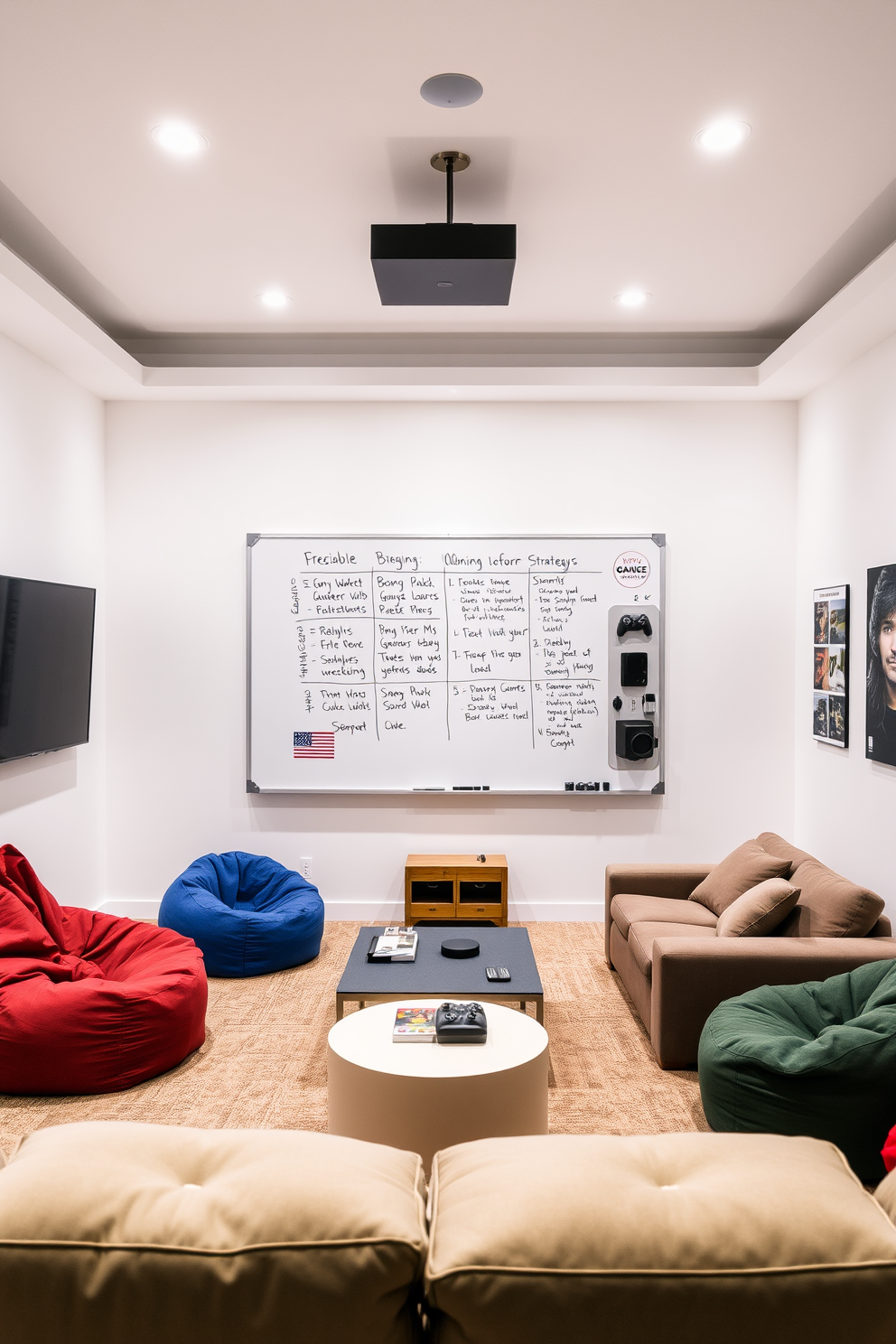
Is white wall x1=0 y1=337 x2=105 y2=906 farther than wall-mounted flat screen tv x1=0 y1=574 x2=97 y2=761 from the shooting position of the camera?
Yes

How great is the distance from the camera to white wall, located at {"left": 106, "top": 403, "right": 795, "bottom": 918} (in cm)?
503

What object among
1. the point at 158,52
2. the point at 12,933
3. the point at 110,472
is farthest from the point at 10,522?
the point at 158,52

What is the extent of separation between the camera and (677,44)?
242 cm

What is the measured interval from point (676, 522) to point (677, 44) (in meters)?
2.85

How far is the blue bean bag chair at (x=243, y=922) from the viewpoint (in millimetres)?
4207

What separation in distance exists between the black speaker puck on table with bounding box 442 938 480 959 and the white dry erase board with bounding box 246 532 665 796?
1582 millimetres

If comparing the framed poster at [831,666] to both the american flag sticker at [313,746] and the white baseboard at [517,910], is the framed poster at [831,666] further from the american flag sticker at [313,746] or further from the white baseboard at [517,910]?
the american flag sticker at [313,746]

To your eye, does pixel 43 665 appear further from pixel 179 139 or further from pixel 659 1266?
pixel 659 1266

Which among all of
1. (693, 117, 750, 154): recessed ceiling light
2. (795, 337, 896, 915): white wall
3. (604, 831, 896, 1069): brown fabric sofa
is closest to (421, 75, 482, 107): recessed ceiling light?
(693, 117, 750, 154): recessed ceiling light

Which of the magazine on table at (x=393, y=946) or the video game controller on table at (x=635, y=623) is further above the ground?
the video game controller on table at (x=635, y=623)

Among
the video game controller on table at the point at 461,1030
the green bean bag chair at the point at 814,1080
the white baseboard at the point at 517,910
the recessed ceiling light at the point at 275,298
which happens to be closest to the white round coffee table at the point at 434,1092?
the video game controller on table at the point at 461,1030

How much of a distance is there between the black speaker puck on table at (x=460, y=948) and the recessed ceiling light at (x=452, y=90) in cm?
287

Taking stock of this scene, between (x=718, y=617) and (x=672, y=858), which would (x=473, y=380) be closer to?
(x=718, y=617)

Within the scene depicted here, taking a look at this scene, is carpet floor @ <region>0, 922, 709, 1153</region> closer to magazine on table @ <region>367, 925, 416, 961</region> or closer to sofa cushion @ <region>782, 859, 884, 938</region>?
magazine on table @ <region>367, 925, 416, 961</region>
